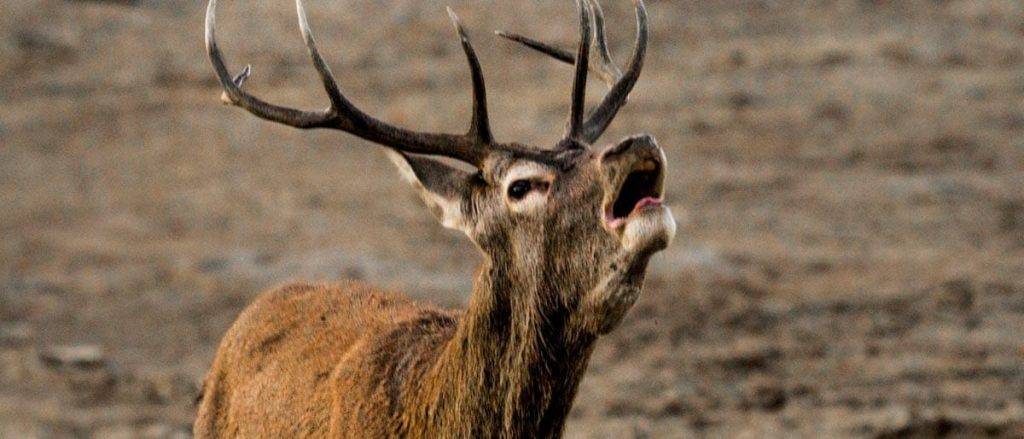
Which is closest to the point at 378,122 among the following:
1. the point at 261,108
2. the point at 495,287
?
the point at 261,108

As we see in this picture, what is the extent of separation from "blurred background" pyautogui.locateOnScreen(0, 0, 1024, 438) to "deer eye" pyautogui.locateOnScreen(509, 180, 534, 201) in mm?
4033

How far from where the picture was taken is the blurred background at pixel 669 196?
10.5m

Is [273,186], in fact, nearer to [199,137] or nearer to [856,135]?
[199,137]

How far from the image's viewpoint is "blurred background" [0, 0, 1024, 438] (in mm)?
10453

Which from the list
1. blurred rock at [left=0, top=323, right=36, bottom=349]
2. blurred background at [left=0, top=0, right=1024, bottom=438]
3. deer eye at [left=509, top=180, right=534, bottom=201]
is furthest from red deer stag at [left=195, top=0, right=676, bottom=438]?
blurred rock at [left=0, top=323, right=36, bottom=349]

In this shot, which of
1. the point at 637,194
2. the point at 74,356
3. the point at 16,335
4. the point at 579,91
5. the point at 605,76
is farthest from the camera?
the point at 16,335

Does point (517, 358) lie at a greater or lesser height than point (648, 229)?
lesser

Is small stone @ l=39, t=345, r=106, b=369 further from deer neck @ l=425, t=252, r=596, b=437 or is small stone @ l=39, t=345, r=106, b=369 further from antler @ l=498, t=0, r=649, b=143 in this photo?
deer neck @ l=425, t=252, r=596, b=437

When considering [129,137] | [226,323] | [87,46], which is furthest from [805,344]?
[87,46]

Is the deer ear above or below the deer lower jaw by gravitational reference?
below

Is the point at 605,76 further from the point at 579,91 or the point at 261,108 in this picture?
the point at 261,108

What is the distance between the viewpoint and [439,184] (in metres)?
6.14

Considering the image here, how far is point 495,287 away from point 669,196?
7.86m

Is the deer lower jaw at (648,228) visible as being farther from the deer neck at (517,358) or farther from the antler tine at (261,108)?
the antler tine at (261,108)
